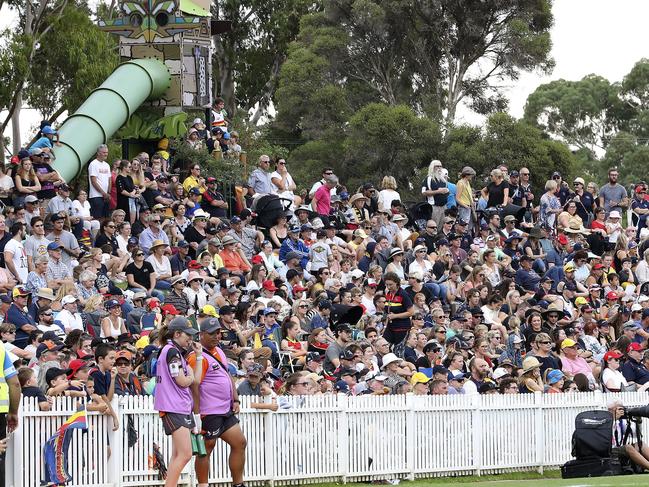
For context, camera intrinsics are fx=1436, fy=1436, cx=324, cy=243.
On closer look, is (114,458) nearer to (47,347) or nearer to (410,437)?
(47,347)

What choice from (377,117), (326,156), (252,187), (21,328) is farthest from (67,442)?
(326,156)

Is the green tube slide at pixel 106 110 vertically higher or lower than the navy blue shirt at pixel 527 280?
higher

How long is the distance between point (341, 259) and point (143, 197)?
12.2 feet

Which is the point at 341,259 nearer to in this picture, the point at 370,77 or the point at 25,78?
the point at 25,78

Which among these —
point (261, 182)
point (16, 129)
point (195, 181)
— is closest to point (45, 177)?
point (195, 181)

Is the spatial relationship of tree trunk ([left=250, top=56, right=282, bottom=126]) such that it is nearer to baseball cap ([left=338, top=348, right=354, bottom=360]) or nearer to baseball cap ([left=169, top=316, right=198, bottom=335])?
baseball cap ([left=338, top=348, right=354, bottom=360])

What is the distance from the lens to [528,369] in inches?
848

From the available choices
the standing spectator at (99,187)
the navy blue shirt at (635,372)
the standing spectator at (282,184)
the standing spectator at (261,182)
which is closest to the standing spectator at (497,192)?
the standing spectator at (282,184)

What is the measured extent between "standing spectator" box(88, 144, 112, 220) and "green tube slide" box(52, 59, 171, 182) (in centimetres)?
345

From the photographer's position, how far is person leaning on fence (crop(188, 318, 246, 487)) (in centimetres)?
1448

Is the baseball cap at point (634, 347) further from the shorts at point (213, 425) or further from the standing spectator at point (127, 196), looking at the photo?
the shorts at point (213, 425)

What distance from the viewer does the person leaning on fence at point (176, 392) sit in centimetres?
1386

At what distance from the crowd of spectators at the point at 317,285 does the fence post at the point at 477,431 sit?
0.51m

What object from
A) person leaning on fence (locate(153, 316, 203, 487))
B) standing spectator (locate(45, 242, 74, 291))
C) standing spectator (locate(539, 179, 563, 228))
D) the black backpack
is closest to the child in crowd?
person leaning on fence (locate(153, 316, 203, 487))
